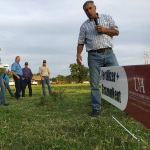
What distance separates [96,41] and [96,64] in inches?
18.4

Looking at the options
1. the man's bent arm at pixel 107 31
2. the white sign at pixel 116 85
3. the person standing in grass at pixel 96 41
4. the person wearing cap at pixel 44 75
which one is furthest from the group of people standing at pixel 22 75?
the white sign at pixel 116 85

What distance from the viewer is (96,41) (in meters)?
4.22

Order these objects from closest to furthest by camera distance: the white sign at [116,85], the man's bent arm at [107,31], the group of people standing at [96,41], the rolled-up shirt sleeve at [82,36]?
the white sign at [116,85] → the man's bent arm at [107,31] → the group of people standing at [96,41] → the rolled-up shirt sleeve at [82,36]

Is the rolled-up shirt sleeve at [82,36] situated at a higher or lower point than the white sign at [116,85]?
higher

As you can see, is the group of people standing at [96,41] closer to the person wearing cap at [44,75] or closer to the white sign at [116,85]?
the white sign at [116,85]

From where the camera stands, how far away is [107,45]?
4.23 metres

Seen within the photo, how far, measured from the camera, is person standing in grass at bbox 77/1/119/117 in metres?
4.18

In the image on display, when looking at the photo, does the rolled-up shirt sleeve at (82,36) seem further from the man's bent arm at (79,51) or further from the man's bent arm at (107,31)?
the man's bent arm at (107,31)

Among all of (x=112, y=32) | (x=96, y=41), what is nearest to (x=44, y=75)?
(x=96, y=41)

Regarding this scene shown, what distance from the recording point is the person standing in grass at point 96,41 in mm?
4184

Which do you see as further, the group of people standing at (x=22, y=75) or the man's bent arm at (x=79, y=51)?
the group of people standing at (x=22, y=75)

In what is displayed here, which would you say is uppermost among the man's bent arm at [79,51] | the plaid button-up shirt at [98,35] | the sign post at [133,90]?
the plaid button-up shirt at [98,35]

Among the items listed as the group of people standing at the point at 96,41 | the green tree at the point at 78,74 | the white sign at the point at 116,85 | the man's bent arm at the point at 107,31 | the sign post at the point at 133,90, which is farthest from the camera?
the green tree at the point at 78,74

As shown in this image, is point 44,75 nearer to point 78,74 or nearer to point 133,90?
point 133,90
